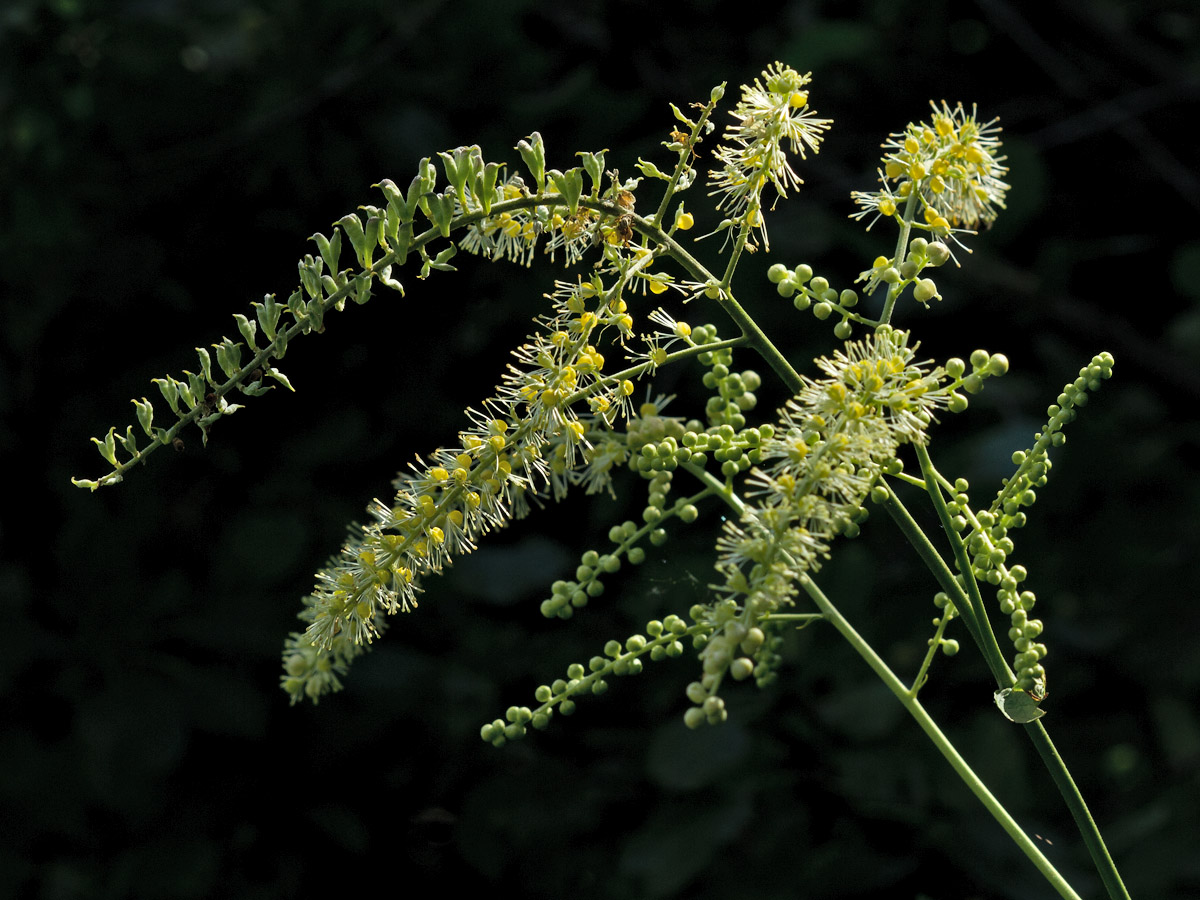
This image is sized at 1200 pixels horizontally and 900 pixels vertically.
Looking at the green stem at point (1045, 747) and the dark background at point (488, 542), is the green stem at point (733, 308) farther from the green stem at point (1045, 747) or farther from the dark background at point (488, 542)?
the dark background at point (488, 542)

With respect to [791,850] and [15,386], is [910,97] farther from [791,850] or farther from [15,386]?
[15,386]

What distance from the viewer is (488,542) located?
1995 mm

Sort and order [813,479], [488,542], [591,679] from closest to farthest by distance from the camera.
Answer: [813,479] → [591,679] → [488,542]

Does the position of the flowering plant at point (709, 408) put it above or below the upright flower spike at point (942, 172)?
below

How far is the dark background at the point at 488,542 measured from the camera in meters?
1.63

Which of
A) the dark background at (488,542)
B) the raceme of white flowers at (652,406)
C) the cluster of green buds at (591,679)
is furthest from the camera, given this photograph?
the dark background at (488,542)

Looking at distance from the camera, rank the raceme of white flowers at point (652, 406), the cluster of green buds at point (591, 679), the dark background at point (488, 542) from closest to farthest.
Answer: the raceme of white flowers at point (652, 406) < the cluster of green buds at point (591, 679) < the dark background at point (488, 542)

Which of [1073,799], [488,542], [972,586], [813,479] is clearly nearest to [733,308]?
[813,479]

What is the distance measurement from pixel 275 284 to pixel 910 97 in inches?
51.3

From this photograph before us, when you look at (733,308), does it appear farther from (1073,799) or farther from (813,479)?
(1073,799)

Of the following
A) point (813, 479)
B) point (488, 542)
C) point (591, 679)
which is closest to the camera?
point (813, 479)

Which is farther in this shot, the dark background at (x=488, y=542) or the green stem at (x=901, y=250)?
the dark background at (x=488, y=542)

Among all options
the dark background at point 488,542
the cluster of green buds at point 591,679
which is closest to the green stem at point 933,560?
the cluster of green buds at point 591,679

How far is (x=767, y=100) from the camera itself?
584 mm
